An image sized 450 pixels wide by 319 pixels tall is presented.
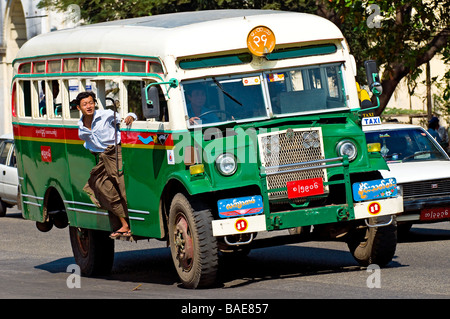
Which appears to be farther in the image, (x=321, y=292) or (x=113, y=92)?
(x=113, y=92)

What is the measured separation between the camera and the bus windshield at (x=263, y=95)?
11570 mm

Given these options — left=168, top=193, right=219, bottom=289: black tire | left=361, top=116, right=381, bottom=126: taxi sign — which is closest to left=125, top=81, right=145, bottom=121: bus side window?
left=168, top=193, right=219, bottom=289: black tire

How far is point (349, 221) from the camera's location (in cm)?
1208

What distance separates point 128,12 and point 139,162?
18.6 metres

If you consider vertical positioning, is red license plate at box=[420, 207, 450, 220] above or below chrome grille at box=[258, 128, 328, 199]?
below

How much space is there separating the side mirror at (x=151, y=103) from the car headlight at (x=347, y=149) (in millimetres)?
1869

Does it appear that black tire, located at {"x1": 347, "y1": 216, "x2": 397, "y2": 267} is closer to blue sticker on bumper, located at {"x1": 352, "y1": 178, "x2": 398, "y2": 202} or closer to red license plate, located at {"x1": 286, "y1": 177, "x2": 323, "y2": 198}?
blue sticker on bumper, located at {"x1": 352, "y1": 178, "x2": 398, "y2": 202}

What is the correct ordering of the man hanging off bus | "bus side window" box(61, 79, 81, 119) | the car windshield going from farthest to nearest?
1. the car windshield
2. "bus side window" box(61, 79, 81, 119)
3. the man hanging off bus

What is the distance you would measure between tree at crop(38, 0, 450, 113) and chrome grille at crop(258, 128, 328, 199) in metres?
11.2

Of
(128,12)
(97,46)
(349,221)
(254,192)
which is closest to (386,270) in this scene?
(349,221)

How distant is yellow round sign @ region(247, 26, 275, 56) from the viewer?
1167 cm

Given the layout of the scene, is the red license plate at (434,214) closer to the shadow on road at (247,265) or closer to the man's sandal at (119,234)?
the shadow on road at (247,265)

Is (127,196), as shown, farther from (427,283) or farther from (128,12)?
(128,12)

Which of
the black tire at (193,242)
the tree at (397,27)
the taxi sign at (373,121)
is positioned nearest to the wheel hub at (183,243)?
the black tire at (193,242)
